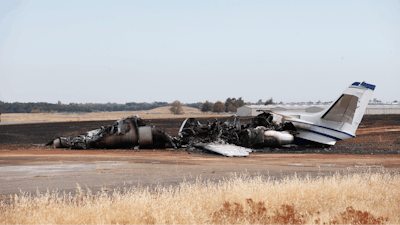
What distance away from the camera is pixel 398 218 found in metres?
8.12

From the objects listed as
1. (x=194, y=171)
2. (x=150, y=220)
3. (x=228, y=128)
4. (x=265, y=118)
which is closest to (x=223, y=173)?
(x=194, y=171)

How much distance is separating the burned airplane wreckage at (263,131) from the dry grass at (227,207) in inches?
539

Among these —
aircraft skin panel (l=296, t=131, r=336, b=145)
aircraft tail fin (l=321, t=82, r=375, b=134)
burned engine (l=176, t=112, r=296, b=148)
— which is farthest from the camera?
aircraft tail fin (l=321, t=82, r=375, b=134)

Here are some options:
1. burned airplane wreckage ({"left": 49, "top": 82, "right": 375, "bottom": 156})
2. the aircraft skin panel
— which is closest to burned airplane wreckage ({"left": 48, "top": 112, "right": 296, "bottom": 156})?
burned airplane wreckage ({"left": 49, "top": 82, "right": 375, "bottom": 156})

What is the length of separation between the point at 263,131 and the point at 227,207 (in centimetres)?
1774

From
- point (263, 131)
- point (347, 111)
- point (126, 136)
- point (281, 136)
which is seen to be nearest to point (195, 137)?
point (263, 131)

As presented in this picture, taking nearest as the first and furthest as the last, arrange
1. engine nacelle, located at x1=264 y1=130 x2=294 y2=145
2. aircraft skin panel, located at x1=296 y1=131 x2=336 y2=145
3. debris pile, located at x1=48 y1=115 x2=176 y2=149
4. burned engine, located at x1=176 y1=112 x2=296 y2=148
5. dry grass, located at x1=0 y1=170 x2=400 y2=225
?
1. dry grass, located at x1=0 y1=170 x2=400 y2=225
2. debris pile, located at x1=48 y1=115 x2=176 y2=149
3. burned engine, located at x1=176 y1=112 x2=296 y2=148
4. engine nacelle, located at x1=264 y1=130 x2=294 y2=145
5. aircraft skin panel, located at x1=296 y1=131 x2=336 y2=145

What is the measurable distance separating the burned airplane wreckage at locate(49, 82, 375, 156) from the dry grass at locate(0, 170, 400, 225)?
13.7m

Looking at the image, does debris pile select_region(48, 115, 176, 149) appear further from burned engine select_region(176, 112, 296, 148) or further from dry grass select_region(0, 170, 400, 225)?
dry grass select_region(0, 170, 400, 225)

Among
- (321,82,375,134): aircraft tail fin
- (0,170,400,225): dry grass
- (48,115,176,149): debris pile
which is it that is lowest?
(0,170,400,225): dry grass

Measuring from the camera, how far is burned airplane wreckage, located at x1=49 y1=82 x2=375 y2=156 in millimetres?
24281

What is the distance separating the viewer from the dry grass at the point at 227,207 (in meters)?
7.51

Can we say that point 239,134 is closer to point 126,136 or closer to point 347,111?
point 126,136

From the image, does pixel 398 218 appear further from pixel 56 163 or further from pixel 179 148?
pixel 179 148
